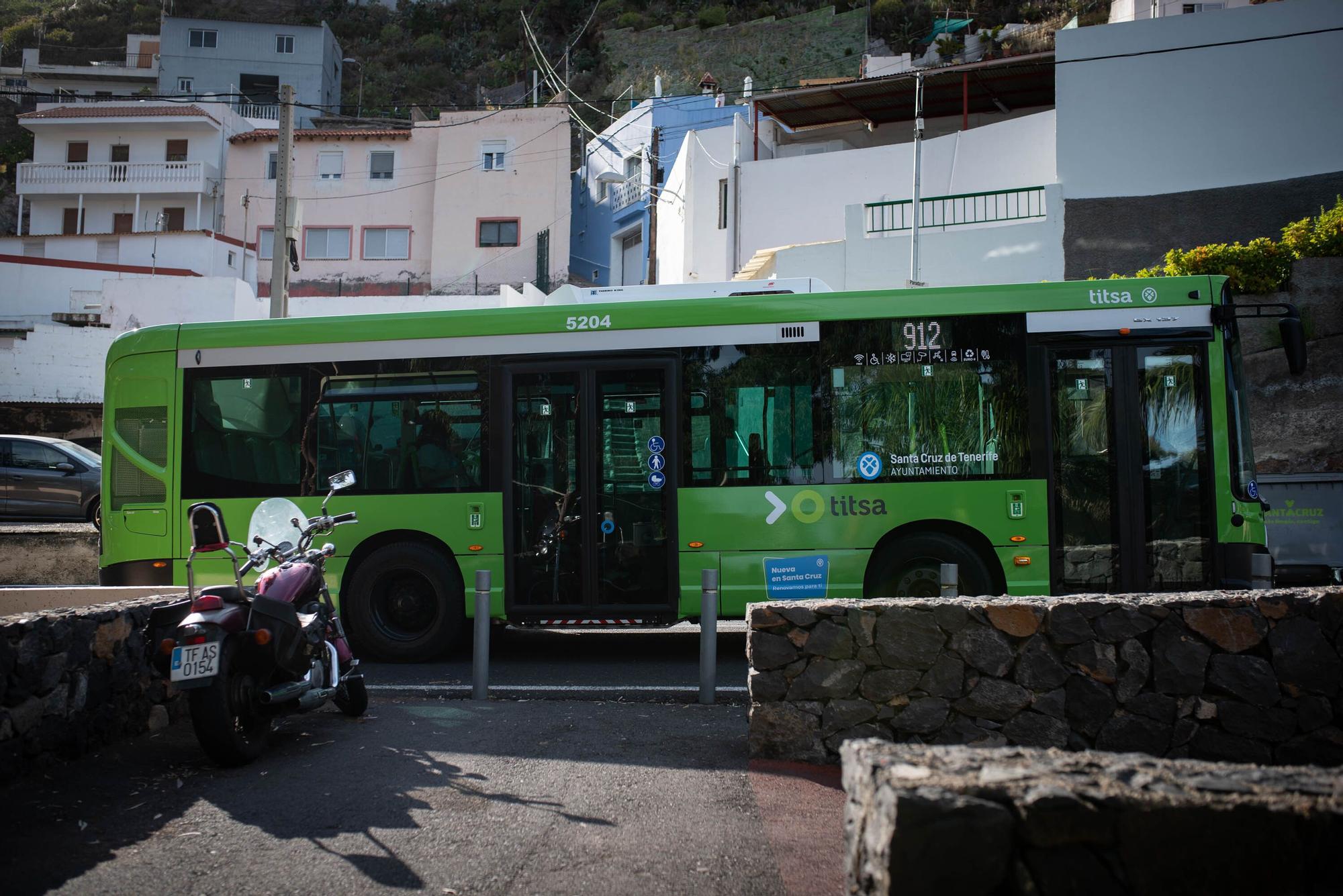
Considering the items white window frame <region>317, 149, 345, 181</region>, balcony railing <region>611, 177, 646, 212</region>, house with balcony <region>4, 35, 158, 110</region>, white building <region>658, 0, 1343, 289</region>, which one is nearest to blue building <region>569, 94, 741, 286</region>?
balcony railing <region>611, 177, 646, 212</region>

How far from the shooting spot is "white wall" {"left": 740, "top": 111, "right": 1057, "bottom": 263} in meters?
22.0

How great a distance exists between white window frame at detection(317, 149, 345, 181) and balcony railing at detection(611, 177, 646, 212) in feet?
34.3

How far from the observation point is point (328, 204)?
4062 centimetres

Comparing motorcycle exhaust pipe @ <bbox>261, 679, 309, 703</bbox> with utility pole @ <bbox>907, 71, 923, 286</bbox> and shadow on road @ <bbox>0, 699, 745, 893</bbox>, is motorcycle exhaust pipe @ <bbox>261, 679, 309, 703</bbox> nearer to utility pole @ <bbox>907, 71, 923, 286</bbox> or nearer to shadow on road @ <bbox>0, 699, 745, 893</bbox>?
shadow on road @ <bbox>0, 699, 745, 893</bbox>

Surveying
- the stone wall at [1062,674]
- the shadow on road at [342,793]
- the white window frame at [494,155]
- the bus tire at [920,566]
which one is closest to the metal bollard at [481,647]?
the shadow on road at [342,793]

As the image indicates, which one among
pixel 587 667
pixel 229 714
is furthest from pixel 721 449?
pixel 229 714

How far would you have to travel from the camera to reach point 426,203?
40.3 metres

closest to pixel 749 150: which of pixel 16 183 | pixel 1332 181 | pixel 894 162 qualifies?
pixel 894 162

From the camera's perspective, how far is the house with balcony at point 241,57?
5609cm

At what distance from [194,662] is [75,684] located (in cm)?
87

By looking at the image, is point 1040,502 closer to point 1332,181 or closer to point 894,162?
point 1332,181

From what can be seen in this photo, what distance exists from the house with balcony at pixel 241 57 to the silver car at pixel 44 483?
1656 inches

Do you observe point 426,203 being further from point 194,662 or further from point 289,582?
point 194,662

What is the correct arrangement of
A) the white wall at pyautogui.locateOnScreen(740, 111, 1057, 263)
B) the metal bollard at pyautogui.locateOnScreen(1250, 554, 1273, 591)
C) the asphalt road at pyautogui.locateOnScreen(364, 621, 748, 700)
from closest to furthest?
the asphalt road at pyautogui.locateOnScreen(364, 621, 748, 700) → the metal bollard at pyautogui.locateOnScreen(1250, 554, 1273, 591) → the white wall at pyautogui.locateOnScreen(740, 111, 1057, 263)
